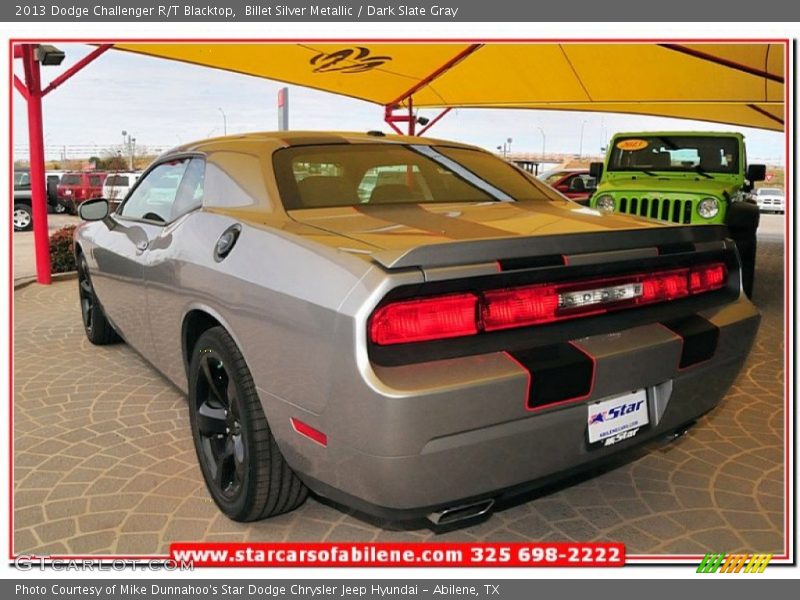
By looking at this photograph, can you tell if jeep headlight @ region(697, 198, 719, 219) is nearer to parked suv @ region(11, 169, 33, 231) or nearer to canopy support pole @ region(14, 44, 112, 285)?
canopy support pole @ region(14, 44, 112, 285)

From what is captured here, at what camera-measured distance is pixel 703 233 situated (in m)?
2.34

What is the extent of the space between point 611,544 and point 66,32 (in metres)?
2.84

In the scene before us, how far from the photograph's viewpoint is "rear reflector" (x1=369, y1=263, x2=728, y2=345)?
1.72m

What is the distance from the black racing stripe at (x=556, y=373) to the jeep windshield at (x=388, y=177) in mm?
1020

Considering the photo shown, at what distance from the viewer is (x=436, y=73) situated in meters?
8.91

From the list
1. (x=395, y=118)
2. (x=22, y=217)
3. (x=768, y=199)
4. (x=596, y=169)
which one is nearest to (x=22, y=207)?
(x=22, y=217)

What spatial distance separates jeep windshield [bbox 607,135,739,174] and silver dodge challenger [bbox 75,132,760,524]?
→ 517cm

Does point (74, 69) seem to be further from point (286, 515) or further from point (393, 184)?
point (286, 515)

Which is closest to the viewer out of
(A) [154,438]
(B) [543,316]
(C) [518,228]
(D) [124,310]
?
(B) [543,316]

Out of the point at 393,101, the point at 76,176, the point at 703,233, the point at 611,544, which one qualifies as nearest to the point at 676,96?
the point at 393,101

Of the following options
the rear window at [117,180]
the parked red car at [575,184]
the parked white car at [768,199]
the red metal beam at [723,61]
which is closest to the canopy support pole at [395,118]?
the parked red car at [575,184]

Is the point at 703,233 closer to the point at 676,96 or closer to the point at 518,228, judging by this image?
the point at 518,228

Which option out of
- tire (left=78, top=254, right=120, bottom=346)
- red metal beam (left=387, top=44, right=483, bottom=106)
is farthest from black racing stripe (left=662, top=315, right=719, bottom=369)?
red metal beam (left=387, top=44, right=483, bottom=106)

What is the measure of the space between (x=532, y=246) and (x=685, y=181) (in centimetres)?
597
